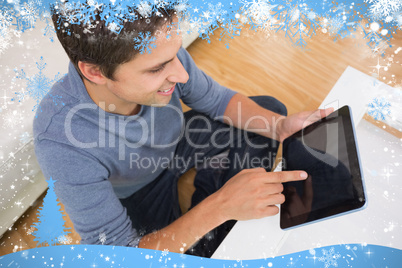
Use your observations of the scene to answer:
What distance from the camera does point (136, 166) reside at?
2.85 ft

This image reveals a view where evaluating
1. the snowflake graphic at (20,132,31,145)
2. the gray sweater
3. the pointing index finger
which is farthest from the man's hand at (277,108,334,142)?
the snowflake graphic at (20,132,31,145)

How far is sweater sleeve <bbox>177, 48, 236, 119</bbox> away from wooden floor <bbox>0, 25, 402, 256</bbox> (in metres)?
0.55

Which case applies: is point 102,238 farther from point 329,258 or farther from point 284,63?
point 284,63

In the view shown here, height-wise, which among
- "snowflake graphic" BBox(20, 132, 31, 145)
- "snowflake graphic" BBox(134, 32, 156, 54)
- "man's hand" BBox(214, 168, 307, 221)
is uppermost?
"snowflake graphic" BBox(134, 32, 156, 54)

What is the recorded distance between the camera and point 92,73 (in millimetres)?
631

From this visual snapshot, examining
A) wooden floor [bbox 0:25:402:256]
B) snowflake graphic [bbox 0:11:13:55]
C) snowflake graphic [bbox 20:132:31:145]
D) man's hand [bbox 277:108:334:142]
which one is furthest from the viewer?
wooden floor [bbox 0:25:402:256]

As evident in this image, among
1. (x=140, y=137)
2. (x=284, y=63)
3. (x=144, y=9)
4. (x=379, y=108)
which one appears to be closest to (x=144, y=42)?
(x=144, y=9)

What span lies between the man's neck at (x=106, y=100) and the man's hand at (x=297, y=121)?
1.50 ft

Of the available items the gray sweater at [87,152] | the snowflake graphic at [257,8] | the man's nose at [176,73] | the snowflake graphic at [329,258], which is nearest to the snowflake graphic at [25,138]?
the gray sweater at [87,152]

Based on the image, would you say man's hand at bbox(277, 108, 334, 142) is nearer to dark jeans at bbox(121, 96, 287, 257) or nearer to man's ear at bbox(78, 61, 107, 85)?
dark jeans at bbox(121, 96, 287, 257)

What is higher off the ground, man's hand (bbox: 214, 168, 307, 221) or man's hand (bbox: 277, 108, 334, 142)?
man's hand (bbox: 277, 108, 334, 142)

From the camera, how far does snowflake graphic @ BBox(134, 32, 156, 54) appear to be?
0.56m

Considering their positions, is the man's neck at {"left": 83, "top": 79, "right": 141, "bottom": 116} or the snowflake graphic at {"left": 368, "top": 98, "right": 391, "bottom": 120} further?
the snowflake graphic at {"left": 368, "top": 98, "right": 391, "bottom": 120}

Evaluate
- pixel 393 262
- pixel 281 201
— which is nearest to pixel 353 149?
pixel 281 201
